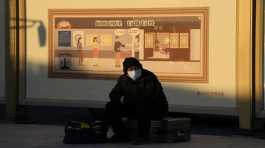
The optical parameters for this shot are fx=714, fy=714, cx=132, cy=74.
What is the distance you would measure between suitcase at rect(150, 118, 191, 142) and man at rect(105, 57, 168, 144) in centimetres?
9

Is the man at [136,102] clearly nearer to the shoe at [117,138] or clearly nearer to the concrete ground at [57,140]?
the shoe at [117,138]

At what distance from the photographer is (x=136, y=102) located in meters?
9.22

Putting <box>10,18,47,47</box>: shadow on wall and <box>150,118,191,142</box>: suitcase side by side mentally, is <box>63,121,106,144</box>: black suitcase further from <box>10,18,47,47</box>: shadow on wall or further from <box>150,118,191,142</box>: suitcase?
<box>10,18,47,47</box>: shadow on wall

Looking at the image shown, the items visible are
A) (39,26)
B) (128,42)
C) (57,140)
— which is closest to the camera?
(57,140)

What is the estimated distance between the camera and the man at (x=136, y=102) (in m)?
9.17

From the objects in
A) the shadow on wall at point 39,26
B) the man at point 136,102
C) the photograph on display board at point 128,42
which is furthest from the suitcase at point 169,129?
the shadow on wall at point 39,26

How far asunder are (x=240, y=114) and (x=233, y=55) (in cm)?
86

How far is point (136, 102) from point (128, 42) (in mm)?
2050

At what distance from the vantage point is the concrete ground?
30.1ft

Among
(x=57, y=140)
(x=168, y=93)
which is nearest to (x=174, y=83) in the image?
(x=168, y=93)

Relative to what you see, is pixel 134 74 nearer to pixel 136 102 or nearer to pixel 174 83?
pixel 136 102

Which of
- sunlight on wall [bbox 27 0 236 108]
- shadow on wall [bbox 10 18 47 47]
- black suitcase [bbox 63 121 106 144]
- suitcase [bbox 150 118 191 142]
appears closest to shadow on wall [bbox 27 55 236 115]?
sunlight on wall [bbox 27 0 236 108]

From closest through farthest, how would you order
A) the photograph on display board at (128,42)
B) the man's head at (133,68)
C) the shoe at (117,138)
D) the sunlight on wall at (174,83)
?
1. the man's head at (133,68)
2. the shoe at (117,138)
3. the sunlight on wall at (174,83)
4. the photograph on display board at (128,42)

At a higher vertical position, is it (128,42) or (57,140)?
(128,42)
